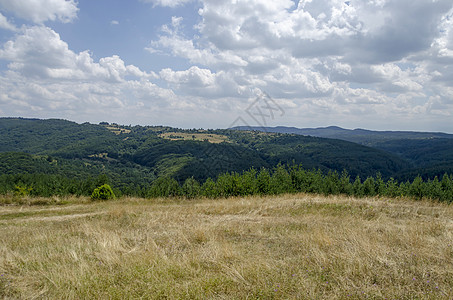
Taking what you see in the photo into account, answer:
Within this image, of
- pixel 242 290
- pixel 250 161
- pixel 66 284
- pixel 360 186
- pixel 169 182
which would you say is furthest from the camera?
pixel 250 161

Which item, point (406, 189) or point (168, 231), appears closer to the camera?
point (168, 231)

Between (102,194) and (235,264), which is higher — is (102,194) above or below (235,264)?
below

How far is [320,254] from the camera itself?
5.18 m

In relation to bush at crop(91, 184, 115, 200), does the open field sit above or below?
above

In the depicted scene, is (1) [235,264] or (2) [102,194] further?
(2) [102,194]

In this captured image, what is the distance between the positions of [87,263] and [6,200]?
18.4 m

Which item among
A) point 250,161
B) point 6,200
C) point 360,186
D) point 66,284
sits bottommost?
point 250,161

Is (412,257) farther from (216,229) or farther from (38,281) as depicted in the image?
(38,281)

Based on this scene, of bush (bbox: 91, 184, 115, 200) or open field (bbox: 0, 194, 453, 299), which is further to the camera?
bush (bbox: 91, 184, 115, 200)

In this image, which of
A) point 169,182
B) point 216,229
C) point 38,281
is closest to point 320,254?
point 216,229

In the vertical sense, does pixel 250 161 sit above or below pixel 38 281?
below

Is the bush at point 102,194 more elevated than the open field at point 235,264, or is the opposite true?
the open field at point 235,264

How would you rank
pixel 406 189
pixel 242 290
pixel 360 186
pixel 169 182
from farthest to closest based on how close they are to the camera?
pixel 169 182
pixel 360 186
pixel 406 189
pixel 242 290

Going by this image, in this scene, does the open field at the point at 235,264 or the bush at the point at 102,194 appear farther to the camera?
the bush at the point at 102,194
